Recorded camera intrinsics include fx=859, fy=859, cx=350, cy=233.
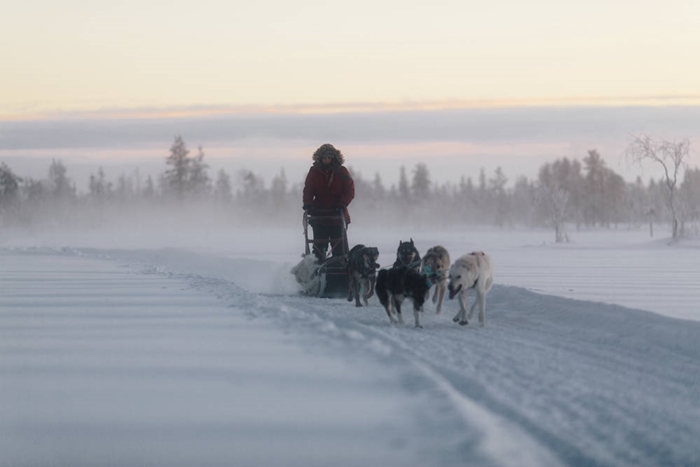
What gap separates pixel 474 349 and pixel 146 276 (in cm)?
916

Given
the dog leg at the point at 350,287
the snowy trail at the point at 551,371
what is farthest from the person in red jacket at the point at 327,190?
the snowy trail at the point at 551,371

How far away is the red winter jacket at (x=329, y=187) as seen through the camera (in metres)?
12.0

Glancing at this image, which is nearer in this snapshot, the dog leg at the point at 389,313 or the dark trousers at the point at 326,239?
the dog leg at the point at 389,313

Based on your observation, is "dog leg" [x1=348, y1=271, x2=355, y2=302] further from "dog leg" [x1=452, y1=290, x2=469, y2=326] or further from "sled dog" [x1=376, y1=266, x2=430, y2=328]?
"dog leg" [x1=452, y1=290, x2=469, y2=326]

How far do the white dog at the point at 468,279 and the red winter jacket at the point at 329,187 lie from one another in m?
Answer: 3.44

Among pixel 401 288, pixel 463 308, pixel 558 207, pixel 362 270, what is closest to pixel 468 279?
pixel 463 308

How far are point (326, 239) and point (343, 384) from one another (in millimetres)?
6956

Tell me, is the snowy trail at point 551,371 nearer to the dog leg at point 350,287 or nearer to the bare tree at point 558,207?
the dog leg at point 350,287

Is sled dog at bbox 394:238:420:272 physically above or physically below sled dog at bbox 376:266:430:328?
above

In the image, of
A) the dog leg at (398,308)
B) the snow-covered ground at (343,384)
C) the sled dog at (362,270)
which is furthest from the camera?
the sled dog at (362,270)

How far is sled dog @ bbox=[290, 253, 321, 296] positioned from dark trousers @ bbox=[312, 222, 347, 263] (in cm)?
13

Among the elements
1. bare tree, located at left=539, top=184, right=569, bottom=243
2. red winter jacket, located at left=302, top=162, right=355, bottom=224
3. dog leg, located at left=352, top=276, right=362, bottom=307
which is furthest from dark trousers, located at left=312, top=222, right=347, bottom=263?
bare tree, located at left=539, top=184, right=569, bottom=243

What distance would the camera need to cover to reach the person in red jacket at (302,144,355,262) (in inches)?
471

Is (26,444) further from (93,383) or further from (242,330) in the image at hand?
(242,330)
